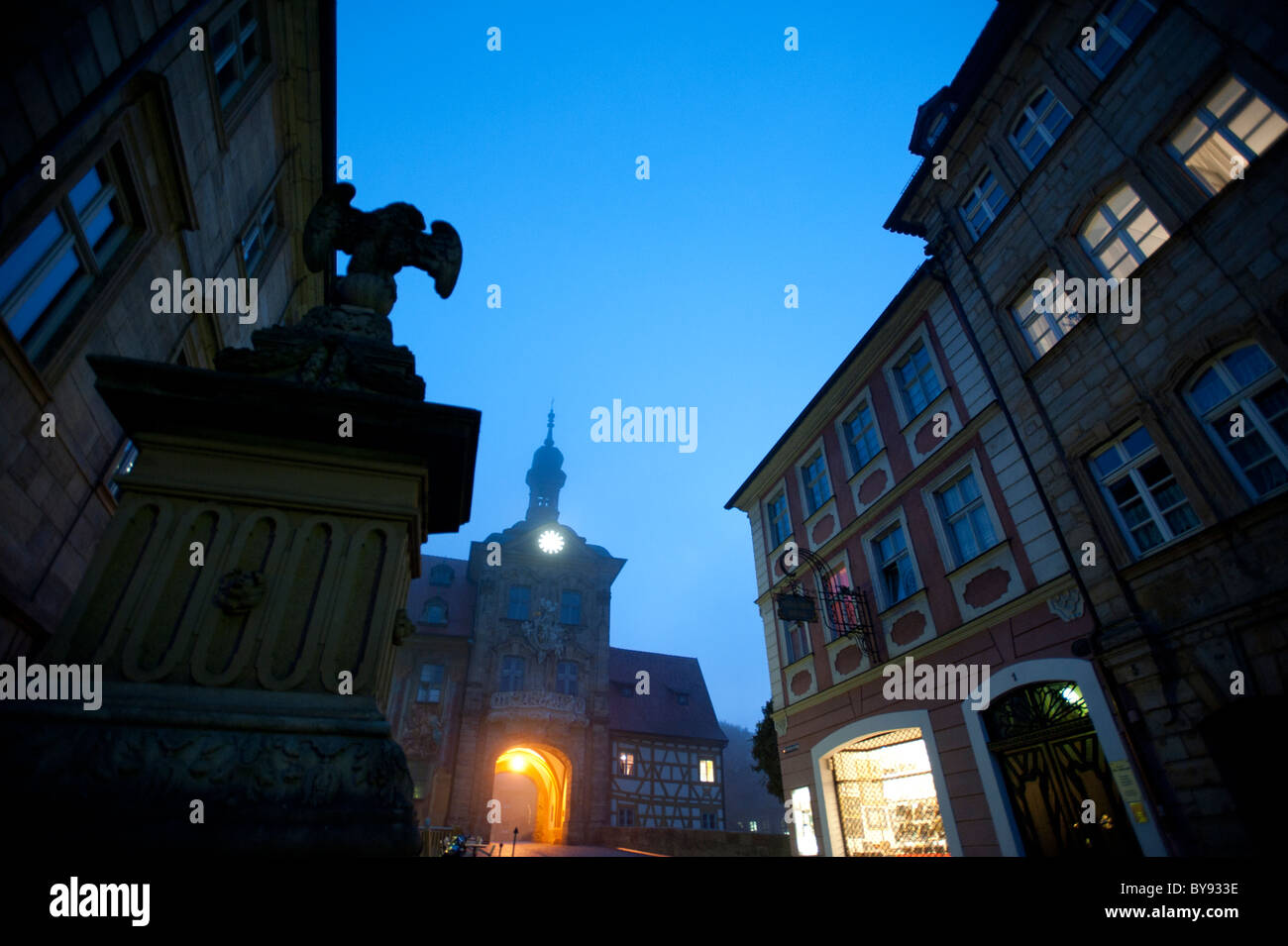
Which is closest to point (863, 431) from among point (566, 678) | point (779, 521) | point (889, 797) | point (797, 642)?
point (779, 521)

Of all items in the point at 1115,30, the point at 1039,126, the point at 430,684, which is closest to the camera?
the point at 1115,30

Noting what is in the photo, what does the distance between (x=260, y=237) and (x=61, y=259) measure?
6.19 m

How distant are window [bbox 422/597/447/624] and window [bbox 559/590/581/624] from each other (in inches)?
220

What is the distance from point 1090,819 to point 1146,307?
21.6ft

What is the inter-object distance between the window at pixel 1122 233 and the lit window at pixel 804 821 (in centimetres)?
1108

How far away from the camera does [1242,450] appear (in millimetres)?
6809

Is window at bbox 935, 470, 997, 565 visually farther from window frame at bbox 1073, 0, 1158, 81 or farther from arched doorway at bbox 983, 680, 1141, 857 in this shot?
window frame at bbox 1073, 0, 1158, 81

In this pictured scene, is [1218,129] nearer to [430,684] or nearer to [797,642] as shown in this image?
[797,642]

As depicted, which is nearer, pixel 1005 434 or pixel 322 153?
pixel 1005 434

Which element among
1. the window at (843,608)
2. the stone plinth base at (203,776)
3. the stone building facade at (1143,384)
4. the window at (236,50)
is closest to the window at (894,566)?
the window at (843,608)

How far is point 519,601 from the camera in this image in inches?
1185

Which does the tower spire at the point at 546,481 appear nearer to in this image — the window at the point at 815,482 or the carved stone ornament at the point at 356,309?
the window at the point at 815,482
